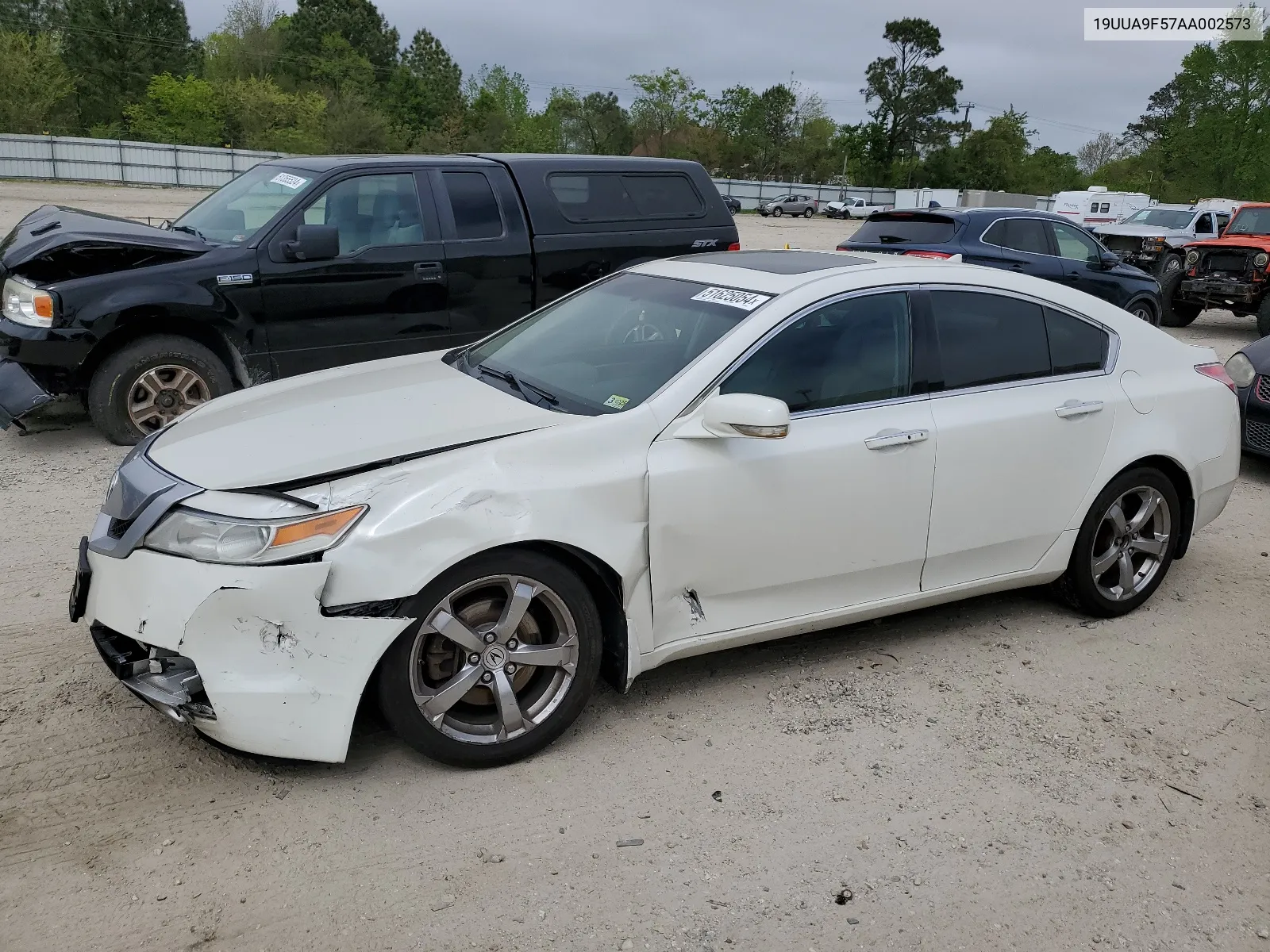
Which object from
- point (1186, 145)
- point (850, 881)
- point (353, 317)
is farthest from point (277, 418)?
point (1186, 145)

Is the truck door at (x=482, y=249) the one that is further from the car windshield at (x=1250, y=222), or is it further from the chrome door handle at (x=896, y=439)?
the car windshield at (x=1250, y=222)

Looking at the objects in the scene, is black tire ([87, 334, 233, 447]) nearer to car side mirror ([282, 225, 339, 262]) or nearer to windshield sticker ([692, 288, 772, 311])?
car side mirror ([282, 225, 339, 262])

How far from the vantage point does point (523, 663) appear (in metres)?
3.29

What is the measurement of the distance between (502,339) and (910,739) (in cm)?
232

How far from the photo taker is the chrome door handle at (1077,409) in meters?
4.27

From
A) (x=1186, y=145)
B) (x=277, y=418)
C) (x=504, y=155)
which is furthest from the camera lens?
(x=1186, y=145)

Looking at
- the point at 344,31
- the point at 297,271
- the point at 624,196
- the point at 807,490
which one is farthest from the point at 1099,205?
the point at 344,31

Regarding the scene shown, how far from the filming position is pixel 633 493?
3.36 metres

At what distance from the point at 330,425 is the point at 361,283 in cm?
390

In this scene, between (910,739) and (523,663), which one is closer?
(523,663)

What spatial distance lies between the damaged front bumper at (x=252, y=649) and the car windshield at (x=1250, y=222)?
1751cm

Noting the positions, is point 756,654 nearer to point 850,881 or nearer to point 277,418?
point 850,881

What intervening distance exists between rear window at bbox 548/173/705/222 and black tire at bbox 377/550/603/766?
5.17 metres

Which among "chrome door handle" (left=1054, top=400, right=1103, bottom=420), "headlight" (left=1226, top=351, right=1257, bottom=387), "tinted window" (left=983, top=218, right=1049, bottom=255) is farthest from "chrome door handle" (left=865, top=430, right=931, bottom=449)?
"tinted window" (left=983, top=218, right=1049, bottom=255)
